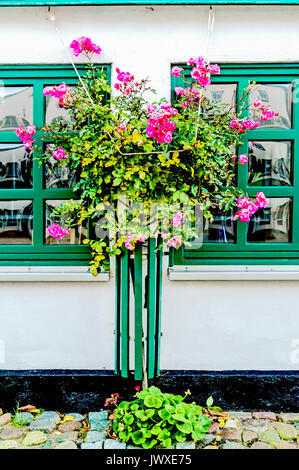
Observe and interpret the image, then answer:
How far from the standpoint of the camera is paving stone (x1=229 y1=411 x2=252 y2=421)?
3400 mm

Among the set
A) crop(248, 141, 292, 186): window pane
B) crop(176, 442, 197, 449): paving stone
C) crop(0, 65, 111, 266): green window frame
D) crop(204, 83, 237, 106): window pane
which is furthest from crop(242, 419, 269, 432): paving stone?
crop(204, 83, 237, 106): window pane

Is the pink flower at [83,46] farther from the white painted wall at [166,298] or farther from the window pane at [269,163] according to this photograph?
the window pane at [269,163]

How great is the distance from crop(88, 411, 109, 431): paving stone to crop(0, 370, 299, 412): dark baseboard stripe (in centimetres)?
8

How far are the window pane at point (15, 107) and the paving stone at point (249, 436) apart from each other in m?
3.16

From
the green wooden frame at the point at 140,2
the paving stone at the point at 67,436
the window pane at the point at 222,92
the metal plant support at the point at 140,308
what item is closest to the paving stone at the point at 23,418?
the paving stone at the point at 67,436

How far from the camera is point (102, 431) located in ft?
10.3

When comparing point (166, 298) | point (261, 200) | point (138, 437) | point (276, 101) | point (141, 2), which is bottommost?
point (138, 437)

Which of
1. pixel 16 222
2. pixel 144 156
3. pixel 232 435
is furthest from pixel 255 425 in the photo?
pixel 16 222

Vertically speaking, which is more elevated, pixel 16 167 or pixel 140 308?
pixel 16 167

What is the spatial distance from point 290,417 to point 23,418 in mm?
2237

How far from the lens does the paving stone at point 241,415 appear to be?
11.2ft

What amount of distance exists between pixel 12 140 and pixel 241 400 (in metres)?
3.05

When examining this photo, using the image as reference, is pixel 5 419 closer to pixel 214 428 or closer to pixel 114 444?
pixel 114 444

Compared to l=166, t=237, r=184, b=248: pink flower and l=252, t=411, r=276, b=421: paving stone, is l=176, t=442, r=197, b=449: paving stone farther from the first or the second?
l=166, t=237, r=184, b=248: pink flower
